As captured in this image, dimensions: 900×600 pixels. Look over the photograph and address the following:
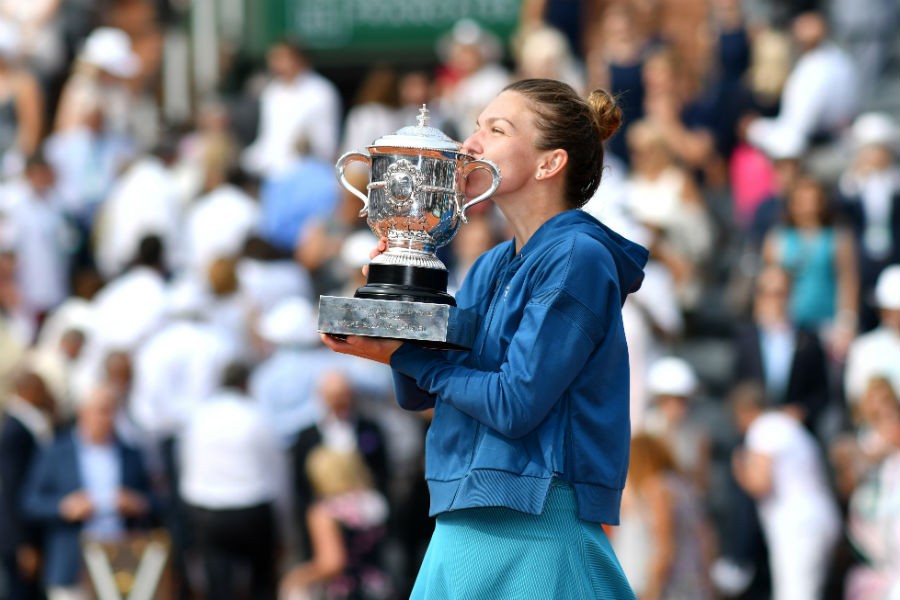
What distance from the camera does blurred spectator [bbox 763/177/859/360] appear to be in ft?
33.4

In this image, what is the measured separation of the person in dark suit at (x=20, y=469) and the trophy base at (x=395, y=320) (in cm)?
585

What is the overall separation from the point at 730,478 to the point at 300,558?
2431 millimetres

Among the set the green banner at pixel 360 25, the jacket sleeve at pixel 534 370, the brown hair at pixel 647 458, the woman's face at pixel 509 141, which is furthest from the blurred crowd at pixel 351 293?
the jacket sleeve at pixel 534 370

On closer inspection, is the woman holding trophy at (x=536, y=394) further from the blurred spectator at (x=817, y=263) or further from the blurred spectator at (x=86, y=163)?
the blurred spectator at (x=86, y=163)

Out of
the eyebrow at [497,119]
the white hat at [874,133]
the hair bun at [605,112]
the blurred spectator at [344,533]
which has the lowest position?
the blurred spectator at [344,533]

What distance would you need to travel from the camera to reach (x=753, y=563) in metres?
9.28

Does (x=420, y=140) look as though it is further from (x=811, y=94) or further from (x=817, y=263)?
(x=811, y=94)

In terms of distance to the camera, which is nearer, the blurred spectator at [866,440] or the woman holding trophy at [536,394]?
the woman holding trophy at [536,394]

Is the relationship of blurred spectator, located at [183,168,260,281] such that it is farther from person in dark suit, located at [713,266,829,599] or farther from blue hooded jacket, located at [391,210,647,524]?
blue hooded jacket, located at [391,210,647,524]

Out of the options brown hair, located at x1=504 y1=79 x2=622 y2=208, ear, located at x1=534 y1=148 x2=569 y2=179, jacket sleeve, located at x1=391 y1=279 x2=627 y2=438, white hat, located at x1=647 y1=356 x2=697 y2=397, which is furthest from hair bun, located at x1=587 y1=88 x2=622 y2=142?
white hat, located at x1=647 y1=356 x2=697 y2=397

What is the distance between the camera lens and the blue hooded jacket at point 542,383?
3529mm

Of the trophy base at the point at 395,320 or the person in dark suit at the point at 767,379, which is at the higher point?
the trophy base at the point at 395,320

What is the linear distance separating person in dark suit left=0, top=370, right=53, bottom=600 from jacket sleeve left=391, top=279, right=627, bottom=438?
5.97 metres

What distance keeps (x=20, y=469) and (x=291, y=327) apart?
163cm
